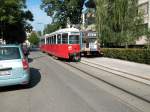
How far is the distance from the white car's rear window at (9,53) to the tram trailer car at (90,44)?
21331 millimetres

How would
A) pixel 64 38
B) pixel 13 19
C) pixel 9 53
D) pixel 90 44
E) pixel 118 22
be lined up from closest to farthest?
pixel 9 53 < pixel 64 38 < pixel 118 22 < pixel 90 44 < pixel 13 19

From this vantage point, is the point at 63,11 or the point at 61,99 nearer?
the point at 61,99

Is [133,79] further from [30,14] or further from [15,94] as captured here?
[30,14]

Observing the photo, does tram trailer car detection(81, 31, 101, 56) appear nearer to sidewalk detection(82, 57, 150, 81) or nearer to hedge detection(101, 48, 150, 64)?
hedge detection(101, 48, 150, 64)

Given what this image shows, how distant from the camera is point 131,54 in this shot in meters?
24.2

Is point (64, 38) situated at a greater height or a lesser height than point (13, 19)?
lesser

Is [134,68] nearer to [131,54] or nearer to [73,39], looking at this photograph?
[131,54]

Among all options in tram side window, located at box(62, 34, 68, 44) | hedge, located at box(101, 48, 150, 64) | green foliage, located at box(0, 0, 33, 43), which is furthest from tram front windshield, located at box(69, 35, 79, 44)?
green foliage, located at box(0, 0, 33, 43)

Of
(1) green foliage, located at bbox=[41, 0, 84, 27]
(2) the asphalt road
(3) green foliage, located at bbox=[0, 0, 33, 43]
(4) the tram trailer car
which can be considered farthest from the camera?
(1) green foliage, located at bbox=[41, 0, 84, 27]

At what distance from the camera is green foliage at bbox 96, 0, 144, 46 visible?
28678 mm

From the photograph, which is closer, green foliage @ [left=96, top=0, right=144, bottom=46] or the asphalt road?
the asphalt road

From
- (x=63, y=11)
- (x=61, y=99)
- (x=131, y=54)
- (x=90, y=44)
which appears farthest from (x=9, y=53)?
(x=63, y=11)

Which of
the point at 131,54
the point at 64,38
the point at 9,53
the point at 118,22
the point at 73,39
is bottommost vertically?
the point at 131,54

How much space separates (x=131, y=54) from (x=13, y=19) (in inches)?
1504
